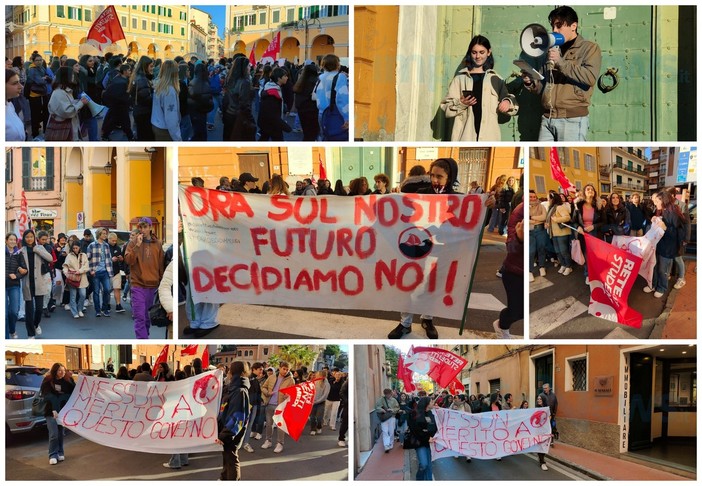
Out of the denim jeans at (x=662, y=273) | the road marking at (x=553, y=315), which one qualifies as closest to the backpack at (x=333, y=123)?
the road marking at (x=553, y=315)

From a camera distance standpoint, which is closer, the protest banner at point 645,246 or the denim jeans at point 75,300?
the protest banner at point 645,246

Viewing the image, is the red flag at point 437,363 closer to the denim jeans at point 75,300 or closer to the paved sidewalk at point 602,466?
the paved sidewalk at point 602,466

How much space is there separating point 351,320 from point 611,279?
250 centimetres

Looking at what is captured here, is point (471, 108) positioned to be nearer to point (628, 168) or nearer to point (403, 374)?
point (628, 168)

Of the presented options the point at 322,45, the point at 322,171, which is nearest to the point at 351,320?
the point at 322,171

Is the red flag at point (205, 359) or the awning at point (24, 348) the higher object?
the awning at point (24, 348)

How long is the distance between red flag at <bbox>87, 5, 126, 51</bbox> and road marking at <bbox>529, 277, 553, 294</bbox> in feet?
15.1

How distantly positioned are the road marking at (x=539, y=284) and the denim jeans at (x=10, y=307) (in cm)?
489

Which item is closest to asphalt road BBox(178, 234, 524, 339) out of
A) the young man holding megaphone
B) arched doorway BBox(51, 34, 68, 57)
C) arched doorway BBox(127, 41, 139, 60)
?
the young man holding megaphone

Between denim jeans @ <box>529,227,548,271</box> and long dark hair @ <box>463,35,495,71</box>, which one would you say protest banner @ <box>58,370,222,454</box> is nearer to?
denim jeans @ <box>529,227,548,271</box>

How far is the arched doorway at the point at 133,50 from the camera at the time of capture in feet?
24.6

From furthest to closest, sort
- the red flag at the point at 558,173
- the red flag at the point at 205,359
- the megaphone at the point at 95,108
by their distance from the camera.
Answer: the megaphone at the point at 95,108
the red flag at the point at 205,359
the red flag at the point at 558,173

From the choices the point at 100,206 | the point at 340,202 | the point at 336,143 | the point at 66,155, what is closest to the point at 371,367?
the point at 340,202

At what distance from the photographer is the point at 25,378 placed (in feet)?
24.7
